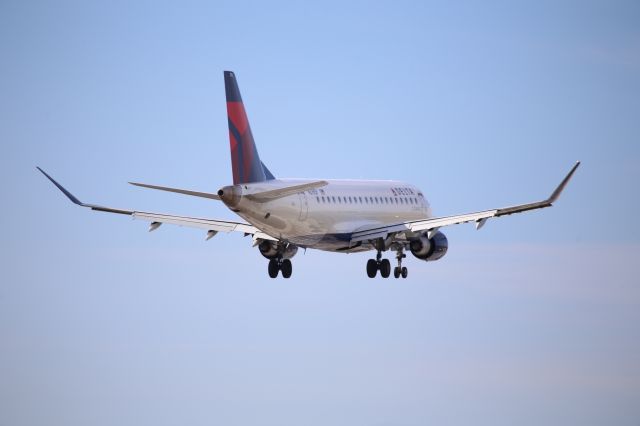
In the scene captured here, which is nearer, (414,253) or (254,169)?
(254,169)

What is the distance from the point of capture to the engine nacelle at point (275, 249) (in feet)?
255

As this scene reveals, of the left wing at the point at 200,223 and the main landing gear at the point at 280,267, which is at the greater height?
the left wing at the point at 200,223

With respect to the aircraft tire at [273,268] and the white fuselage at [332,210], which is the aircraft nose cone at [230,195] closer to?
the white fuselage at [332,210]

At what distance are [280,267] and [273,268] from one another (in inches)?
14.8

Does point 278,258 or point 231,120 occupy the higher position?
point 231,120

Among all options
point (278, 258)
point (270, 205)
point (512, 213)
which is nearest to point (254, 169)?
point (270, 205)

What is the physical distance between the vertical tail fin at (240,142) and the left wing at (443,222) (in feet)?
23.6

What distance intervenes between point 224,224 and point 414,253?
10437 millimetres

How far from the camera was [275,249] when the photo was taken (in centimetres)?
7794

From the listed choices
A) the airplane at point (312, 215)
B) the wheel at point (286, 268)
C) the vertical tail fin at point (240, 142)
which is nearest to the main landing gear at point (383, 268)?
the airplane at point (312, 215)

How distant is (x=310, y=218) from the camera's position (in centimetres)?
7531

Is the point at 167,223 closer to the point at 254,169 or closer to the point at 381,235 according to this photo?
the point at 254,169

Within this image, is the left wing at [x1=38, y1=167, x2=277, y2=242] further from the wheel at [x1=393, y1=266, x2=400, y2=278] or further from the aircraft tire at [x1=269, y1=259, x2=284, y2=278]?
the wheel at [x1=393, y1=266, x2=400, y2=278]

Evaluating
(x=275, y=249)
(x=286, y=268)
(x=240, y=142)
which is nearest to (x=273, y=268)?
(x=286, y=268)
